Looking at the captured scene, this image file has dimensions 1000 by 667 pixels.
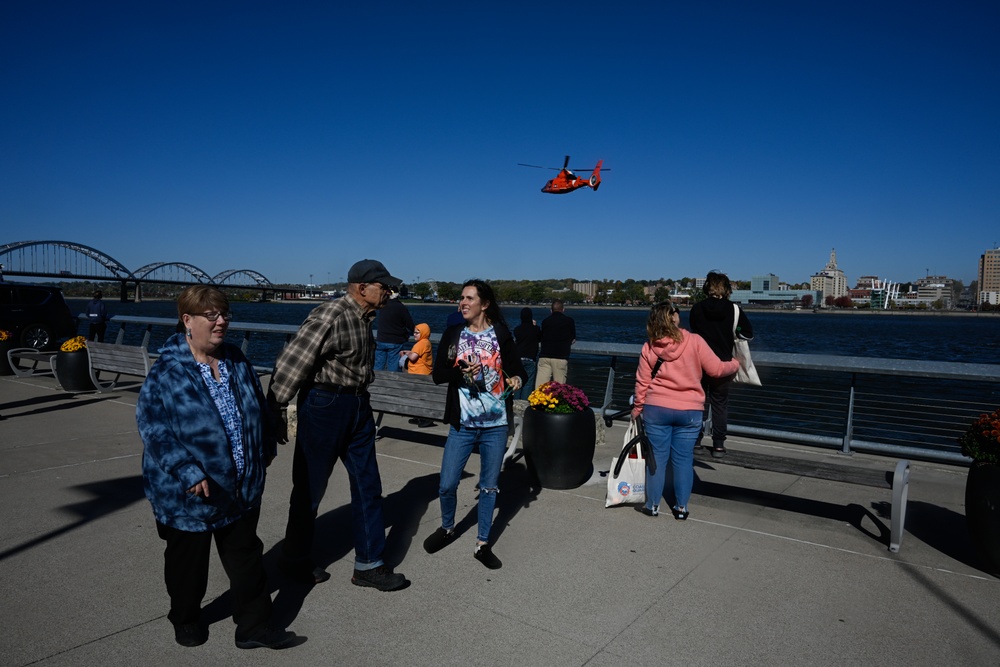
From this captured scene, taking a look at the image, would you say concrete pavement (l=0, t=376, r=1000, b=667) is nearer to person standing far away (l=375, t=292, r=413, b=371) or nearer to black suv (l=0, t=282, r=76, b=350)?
person standing far away (l=375, t=292, r=413, b=371)

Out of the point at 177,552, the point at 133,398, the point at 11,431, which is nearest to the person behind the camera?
the point at 177,552

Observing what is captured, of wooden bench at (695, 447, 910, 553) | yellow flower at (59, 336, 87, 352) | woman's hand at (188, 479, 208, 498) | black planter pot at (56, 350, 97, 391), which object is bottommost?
black planter pot at (56, 350, 97, 391)

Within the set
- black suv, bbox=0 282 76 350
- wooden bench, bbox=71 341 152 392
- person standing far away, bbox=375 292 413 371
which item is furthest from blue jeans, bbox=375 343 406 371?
black suv, bbox=0 282 76 350

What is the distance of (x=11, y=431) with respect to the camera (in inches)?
310

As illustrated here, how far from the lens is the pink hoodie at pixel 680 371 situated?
16.6 ft

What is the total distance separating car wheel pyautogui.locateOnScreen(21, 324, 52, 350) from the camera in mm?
16391

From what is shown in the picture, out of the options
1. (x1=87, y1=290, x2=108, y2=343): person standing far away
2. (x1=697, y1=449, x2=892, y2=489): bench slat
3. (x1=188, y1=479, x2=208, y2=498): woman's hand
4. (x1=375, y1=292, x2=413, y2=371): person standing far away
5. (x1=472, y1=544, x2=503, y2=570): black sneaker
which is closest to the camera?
(x1=188, y1=479, x2=208, y2=498): woman's hand

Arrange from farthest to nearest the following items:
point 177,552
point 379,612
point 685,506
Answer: point 685,506 < point 379,612 < point 177,552

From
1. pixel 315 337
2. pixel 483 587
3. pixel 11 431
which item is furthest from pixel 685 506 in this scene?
pixel 11 431

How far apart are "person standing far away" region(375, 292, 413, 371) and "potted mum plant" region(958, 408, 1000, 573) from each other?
21.5 ft

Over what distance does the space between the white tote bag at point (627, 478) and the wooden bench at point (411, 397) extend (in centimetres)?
125

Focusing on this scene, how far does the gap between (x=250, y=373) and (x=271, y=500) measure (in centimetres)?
260

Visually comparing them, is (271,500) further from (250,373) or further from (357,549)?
(250,373)

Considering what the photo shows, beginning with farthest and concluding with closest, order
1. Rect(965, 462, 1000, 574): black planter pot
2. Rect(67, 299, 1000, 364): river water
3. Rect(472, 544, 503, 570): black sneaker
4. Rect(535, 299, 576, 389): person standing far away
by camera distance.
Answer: Rect(67, 299, 1000, 364): river water
Rect(535, 299, 576, 389): person standing far away
Rect(472, 544, 503, 570): black sneaker
Rect(965, 462, 1000, 574): black planter pot
